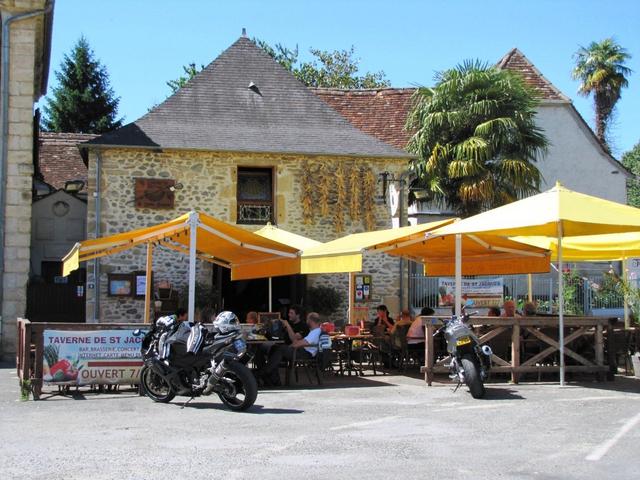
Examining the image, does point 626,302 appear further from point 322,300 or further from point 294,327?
point 322,300

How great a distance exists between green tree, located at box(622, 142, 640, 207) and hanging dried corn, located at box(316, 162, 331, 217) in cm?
3116

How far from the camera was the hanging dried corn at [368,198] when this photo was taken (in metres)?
20.7

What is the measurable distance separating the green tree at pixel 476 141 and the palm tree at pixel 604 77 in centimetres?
1594

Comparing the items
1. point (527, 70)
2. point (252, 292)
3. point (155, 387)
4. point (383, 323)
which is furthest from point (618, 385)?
point (527, 70)

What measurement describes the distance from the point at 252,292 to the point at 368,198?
4.13 metres

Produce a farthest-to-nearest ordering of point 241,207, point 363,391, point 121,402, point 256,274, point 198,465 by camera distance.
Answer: point 241,207
point 256,274
point 363,391
point 121,402
point 198,465

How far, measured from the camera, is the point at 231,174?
2022cm

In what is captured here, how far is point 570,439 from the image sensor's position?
7645 mm

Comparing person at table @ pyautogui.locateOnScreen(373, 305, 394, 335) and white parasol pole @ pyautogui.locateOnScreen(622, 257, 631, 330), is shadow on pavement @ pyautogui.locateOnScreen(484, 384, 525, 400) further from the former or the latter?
white parasol pole @ pyautogui.locateOnScreen(622, 257, 631, 330)

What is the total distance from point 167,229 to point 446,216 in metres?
13.4

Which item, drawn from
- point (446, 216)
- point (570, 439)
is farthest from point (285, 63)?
point (570, 439)

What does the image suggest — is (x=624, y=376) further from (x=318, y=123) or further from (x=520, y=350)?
(x=318, y=123)

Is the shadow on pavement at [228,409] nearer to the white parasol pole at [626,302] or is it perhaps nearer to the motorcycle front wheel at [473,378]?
the motorcycle front wheel at [473,378]

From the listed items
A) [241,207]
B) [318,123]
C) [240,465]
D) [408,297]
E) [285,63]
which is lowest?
[240,465]
